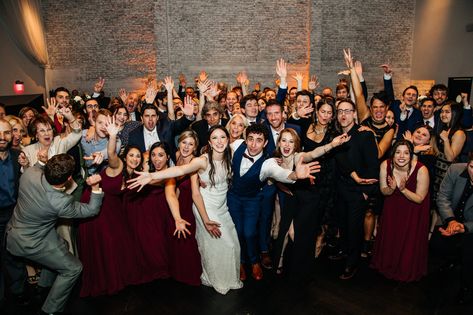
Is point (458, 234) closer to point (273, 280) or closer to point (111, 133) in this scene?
point (273, 280)

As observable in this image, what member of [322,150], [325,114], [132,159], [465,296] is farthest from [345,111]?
[132,159]

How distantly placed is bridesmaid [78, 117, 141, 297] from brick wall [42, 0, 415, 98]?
761 cm

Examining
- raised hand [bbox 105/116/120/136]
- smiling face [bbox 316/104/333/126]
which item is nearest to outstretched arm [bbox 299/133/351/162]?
smiling face [bbox 316/104/333/126]

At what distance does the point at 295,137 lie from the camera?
9.32 ft

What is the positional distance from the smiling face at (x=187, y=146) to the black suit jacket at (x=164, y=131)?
86cm

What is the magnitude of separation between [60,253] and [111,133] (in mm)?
1063

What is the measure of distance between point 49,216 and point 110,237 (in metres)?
0.60

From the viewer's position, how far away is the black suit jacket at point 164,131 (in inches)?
148

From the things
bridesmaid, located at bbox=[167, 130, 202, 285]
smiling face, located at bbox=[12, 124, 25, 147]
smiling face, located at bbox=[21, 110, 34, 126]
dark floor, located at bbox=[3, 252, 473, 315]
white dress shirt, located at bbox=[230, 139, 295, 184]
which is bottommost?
dark floor, located at bbox=[3, 252, 473, 315]

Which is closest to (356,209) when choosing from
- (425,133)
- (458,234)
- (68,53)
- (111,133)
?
(458,234)

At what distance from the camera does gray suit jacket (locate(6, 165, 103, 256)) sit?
2.28 meters

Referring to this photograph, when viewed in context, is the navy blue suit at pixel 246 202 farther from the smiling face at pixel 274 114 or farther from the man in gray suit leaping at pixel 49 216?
the man in gray suit leaping at pixel 49 216

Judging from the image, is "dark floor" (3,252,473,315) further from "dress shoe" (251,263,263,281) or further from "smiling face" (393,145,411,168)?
"smiling face" (393,145,411,168)

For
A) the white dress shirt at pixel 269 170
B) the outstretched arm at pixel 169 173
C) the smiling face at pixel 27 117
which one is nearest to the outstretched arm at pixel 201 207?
the outstretched arm at pixel 169 173
